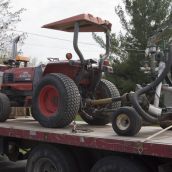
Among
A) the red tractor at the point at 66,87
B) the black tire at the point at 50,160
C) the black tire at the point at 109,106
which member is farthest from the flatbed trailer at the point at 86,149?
the black tire at the point at 109,106

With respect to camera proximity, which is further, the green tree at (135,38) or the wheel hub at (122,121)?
the green tree at (135,38)

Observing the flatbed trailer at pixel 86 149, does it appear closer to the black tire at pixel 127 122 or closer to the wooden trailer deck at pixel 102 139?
the wooden trailer deck at pixel 102 139

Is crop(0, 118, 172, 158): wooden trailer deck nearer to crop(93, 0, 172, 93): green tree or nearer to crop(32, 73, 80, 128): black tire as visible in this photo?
crop(32, 73, 80, 128): black tire

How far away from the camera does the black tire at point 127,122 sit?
588cm

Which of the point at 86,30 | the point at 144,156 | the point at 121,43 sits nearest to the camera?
the point at 144,156

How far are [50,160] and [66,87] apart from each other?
114 cm

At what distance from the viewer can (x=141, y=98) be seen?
628cm

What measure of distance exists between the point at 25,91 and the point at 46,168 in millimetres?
2140

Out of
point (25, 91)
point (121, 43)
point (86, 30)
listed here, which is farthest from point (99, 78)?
point (121, 43)

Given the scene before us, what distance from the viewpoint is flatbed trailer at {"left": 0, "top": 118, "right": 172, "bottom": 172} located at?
Result: 536cm

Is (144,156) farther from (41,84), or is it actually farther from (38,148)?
(41,84)

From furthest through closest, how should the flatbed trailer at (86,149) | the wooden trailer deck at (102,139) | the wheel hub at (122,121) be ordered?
the wheel hub at (122,121) → the flatbed trailer at (86,149) → the wooden trailer deck at (102,139)

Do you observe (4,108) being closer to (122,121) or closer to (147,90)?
(122,121)

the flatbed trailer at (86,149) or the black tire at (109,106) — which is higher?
the black tire at (109,106)
